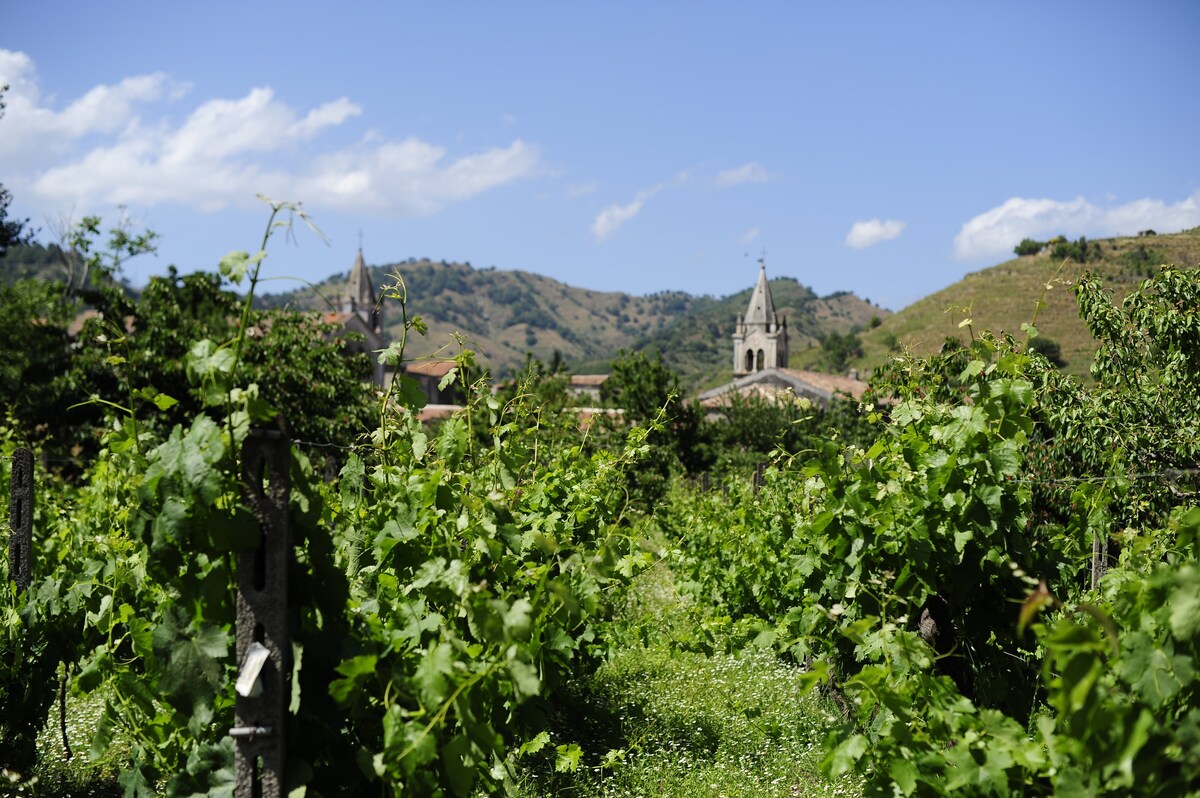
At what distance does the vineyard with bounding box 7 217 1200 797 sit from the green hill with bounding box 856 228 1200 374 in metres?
16.0

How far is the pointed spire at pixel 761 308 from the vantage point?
200 feet

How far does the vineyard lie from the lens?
2.26 metres

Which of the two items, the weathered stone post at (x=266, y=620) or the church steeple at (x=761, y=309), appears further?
the church steeple at (x=761, y=309)

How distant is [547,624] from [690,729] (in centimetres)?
204

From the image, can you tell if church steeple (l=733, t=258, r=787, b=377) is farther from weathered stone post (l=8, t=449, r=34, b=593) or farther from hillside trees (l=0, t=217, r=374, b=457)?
weathered stone post (l=8, t=449, r=34, b=593)

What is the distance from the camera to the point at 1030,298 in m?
53.3

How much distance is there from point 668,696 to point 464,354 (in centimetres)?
332

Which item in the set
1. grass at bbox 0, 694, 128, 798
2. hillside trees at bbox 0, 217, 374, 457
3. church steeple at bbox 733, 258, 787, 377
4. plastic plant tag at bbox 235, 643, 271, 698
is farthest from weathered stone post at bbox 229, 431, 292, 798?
church steeple at bbox 733, 258, 787, 377

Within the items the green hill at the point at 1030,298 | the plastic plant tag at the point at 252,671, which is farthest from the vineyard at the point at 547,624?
the green hill at the point at 1030,298

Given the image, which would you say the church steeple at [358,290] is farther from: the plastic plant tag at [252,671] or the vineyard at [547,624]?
the plastic plant tag at [252,671]

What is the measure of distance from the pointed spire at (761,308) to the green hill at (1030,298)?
7.41 meters

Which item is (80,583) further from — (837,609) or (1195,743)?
(1195,743)

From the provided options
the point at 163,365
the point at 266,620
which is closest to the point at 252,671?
the point at 266,620

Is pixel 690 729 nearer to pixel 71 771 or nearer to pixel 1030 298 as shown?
pixel 71 771
